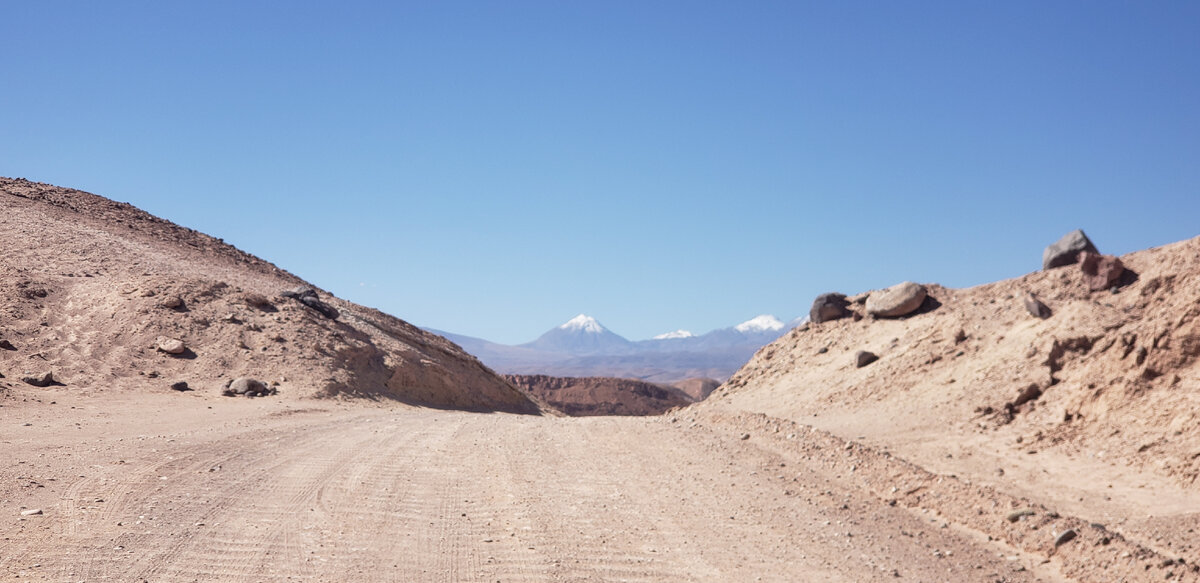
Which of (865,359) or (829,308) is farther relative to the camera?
(829,308)

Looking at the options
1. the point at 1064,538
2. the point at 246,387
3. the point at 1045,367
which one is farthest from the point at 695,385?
the point at 1064,538

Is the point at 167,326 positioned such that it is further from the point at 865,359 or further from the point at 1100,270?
the point at 1100,270

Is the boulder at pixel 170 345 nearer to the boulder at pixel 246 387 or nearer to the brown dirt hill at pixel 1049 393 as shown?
the boulder at pixel 246 387

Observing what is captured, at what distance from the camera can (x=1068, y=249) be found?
19.0 m

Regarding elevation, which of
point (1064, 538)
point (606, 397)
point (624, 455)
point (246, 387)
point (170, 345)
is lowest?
point (1064, 538)

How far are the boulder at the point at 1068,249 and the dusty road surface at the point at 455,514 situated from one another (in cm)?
1025

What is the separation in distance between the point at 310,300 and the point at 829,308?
17069 millimetres

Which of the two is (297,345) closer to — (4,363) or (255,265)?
(4,363)

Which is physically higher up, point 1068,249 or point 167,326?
point 1068,249

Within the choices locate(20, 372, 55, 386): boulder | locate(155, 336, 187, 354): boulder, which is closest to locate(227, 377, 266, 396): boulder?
locate(155, 336, 187, 354): boulder

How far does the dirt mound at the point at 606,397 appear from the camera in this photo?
64.4 metres

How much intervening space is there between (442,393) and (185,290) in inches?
332

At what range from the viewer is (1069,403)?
555 inches

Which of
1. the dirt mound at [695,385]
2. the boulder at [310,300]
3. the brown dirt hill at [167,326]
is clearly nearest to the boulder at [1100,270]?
the brown dirt hill at [167,326]
